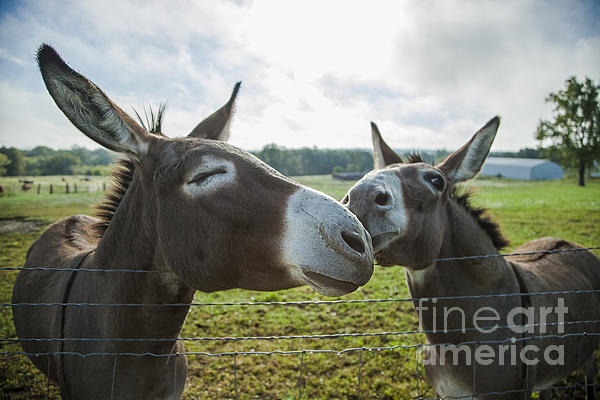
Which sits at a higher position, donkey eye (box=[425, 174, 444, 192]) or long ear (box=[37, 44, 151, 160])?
long ear (box=[37, 44, 151, 160])

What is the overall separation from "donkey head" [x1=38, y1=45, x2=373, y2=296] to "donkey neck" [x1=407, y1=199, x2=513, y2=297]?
1584mm


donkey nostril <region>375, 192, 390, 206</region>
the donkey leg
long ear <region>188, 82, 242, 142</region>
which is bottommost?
the donkey leg

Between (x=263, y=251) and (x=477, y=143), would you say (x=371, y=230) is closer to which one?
(x=263, y=251)

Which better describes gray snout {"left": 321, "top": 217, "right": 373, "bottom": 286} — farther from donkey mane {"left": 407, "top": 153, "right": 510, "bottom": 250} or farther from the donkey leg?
the donkey leg

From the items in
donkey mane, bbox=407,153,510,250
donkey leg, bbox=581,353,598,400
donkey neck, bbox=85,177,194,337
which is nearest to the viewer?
donkey neck, bbox=85,177,194,337

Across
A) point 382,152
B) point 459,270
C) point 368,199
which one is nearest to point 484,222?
point 459,270

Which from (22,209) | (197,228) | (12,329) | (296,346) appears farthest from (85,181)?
(197,228)

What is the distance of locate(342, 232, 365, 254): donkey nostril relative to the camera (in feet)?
4.38

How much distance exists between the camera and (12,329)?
5406 mm

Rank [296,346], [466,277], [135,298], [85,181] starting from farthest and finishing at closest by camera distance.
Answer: [85,181] → [296,346] → [466,277] → [135,298]

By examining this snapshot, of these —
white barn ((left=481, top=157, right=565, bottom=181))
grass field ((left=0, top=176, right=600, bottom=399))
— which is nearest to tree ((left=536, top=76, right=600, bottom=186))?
white barn ((left=481, top=157, right=565, bottom=181))

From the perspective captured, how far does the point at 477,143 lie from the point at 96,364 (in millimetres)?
3398

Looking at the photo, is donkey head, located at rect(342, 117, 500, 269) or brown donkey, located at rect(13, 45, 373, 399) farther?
donkey head, located at rect(342, 117, 500, 269)

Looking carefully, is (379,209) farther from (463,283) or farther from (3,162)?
(3,162)
